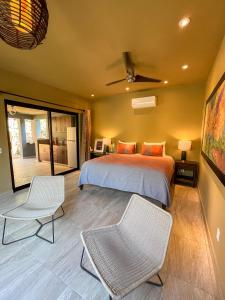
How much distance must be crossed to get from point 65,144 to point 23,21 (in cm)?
449

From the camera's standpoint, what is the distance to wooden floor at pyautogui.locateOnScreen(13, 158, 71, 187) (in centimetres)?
412

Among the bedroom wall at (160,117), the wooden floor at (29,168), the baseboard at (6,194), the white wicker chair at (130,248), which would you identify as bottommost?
the baseboard at (6,194)

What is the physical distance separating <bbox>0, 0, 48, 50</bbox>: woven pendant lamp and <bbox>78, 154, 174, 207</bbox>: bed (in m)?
2.32

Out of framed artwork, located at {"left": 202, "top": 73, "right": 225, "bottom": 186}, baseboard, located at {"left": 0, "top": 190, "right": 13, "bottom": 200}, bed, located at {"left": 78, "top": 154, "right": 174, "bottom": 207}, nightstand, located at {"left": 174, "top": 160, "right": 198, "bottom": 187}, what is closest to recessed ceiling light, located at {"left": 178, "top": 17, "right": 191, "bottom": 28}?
framed artwork, located at {"left": 202, "top": 73, "right": 225, "bottom": 186}

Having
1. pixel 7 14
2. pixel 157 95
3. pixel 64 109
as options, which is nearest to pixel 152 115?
pixel 157 95

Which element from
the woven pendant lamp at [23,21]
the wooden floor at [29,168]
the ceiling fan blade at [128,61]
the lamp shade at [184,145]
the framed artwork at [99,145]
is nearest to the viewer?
the woven pendant lamp at [23,21]

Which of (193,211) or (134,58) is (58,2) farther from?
(193,211)

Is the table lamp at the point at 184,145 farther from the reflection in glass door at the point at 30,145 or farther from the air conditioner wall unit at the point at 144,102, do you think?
the reflection in glass door at the point at 30,145

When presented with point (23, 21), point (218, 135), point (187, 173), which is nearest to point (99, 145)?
point (187, 173)

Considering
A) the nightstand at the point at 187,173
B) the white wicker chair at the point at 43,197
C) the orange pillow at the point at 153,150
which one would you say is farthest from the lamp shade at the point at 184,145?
the white wicker chair at the point at 43,197

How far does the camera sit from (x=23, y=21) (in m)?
0.89

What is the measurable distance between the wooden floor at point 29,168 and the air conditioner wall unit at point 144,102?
3.10m

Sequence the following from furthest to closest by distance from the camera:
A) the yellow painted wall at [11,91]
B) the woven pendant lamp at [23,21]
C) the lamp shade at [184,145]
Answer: the lamp shade at [184,145] < the yellow painted wall at [11,91] < the woven pendant lamp at [23,21]

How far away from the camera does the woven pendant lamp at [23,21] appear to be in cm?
84
